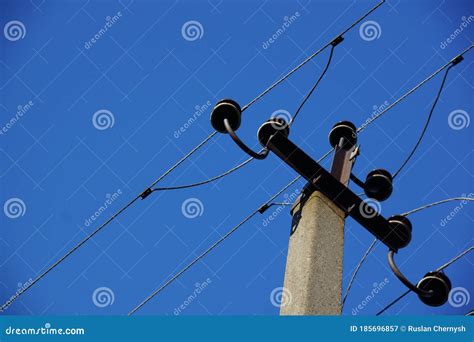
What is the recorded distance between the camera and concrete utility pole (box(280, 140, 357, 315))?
209 inches

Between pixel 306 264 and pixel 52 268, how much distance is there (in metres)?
3.22

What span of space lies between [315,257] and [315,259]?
2cm

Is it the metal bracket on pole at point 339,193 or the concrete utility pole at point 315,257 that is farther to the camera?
the metal bracket on pole at point 339,193

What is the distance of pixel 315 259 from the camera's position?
547cm

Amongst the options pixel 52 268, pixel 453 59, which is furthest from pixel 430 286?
pixel 52 268

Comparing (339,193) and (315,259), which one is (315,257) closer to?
(315,259)

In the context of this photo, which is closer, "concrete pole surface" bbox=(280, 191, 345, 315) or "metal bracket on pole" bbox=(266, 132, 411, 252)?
"concrete pole surface" bbox=(280, 191, 345, 315)

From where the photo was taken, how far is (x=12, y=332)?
584 cm

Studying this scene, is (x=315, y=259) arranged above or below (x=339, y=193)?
below

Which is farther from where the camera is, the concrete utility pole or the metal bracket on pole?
the metal bracket on pole

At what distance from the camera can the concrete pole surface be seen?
5316 millimetres

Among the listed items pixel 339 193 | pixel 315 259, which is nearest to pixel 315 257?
pixel 315 259

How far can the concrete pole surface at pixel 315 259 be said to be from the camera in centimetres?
532

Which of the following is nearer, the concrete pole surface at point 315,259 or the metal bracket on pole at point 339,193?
the concrete pole surface at point 315,259
